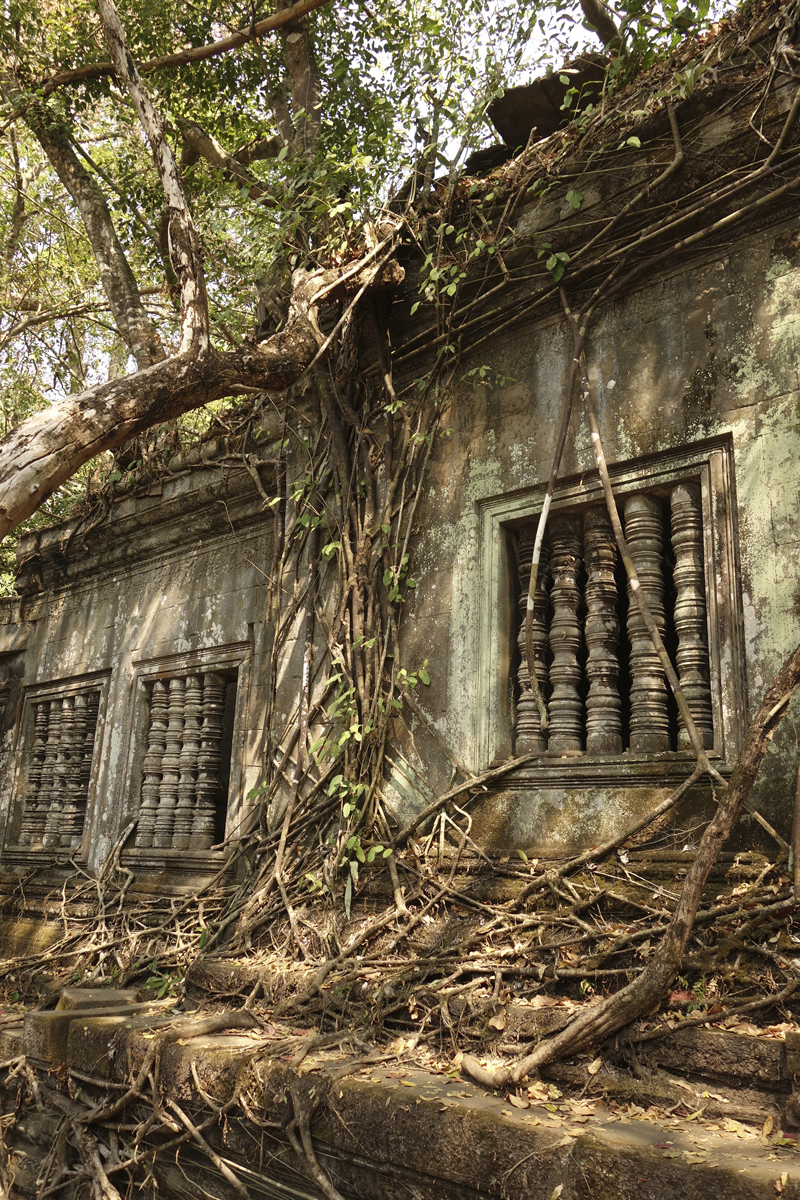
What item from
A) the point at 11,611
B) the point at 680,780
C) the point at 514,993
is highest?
the point at 11,611

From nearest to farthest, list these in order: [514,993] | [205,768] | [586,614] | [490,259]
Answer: [514,993] < [586,614] < [490,259] < [205,768]

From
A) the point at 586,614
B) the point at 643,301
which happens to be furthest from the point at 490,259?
the point at 586,614

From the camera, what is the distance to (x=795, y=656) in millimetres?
2852

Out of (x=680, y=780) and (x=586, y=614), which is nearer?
(x=680, y=780)

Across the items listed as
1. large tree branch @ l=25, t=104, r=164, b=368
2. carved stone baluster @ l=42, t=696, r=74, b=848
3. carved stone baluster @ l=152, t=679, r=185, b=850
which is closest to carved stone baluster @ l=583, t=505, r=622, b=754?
carved stone baluster @ l=152, t=679, r=185, b=850

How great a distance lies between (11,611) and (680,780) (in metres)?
6.86

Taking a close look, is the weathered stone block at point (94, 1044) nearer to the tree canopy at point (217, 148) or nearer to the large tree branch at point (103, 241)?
the tree canopy at point (217, 148)

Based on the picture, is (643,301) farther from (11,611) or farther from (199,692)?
(11,611)

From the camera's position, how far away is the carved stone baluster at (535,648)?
4.03 m

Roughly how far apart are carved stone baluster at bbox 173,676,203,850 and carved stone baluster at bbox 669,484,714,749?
3.55 metres

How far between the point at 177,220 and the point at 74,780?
4469mm

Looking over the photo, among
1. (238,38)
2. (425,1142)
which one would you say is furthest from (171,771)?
(238,38)

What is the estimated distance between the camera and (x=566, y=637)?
4031mm

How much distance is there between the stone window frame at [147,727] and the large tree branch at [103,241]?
7.22 ft
